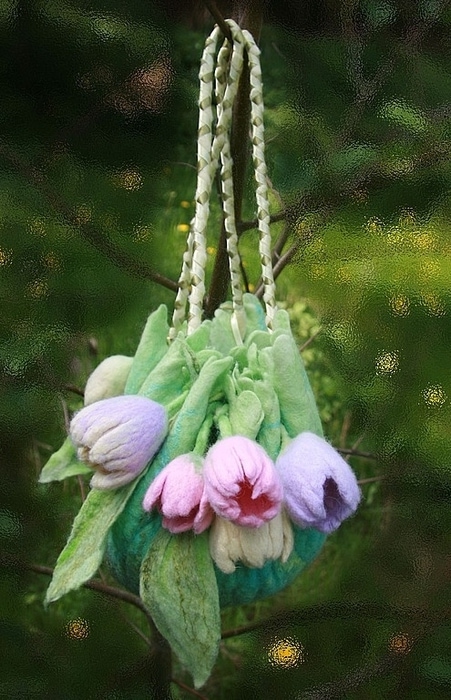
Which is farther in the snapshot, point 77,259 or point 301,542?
point 77,259

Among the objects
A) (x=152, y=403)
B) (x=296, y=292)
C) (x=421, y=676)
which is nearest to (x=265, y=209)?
(x=152, y=403)

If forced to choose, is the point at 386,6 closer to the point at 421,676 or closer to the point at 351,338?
the point at 351,338

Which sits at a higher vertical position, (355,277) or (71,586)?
(355,277)

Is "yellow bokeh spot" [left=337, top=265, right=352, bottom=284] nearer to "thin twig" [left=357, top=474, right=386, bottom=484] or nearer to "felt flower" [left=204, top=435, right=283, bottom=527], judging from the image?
"thin twig" [left=357, top=474, right=386, bottom=484]

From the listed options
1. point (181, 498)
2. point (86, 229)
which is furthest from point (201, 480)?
point (86, 229)

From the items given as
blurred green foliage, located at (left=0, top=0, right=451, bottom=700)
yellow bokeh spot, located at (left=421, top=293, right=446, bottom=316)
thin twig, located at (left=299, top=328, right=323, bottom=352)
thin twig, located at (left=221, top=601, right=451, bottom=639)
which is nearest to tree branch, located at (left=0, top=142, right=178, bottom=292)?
blurred green foliage, located at (left=0, top=0, right=451, bottom=700)

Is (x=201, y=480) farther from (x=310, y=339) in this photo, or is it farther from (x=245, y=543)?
(x=310, y=339)
